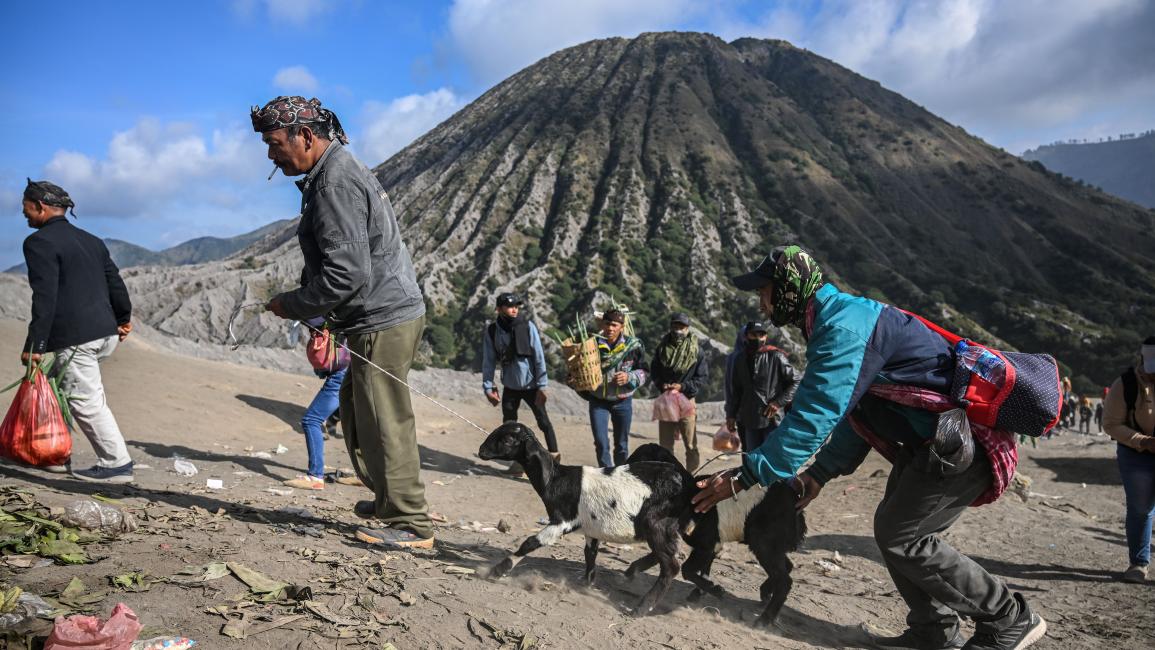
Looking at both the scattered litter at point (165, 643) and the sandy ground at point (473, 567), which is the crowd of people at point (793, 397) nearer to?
the sandy ground at point (473, 567)

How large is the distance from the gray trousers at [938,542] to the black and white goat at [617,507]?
1.11 meters

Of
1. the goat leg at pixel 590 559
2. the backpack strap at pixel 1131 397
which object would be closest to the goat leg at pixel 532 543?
the goat leg at pixel 590 559

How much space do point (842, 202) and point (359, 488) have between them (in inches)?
2910

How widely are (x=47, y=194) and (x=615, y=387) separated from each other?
517 cm

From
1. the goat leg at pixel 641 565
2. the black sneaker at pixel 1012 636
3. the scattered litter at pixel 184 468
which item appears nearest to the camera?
the black sneaker at pixel 1012 636

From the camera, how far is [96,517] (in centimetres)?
407

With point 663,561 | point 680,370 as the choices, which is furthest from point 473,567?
point 680,370

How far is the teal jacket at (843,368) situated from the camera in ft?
10.4

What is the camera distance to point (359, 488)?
23.1 feet

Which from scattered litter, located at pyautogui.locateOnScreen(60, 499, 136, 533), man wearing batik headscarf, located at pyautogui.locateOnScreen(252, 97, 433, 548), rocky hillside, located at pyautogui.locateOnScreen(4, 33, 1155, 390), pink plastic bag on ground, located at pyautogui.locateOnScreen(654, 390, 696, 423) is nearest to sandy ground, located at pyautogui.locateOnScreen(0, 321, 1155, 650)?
scattered litter, located at pyautogui.locateOnScreen(60, 499, 136, 533)

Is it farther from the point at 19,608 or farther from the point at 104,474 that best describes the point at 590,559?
Answer: the point at 104,474

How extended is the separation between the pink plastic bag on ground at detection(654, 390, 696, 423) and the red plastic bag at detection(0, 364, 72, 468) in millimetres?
5379

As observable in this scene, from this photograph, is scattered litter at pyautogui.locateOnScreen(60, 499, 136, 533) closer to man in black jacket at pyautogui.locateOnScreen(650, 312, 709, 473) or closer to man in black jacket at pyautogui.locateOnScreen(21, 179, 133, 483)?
man in black jacket at pyautogui.locateOnScreen(21, 179, 133, 483)

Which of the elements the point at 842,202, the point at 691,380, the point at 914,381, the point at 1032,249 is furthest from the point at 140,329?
the point at 1032,249
